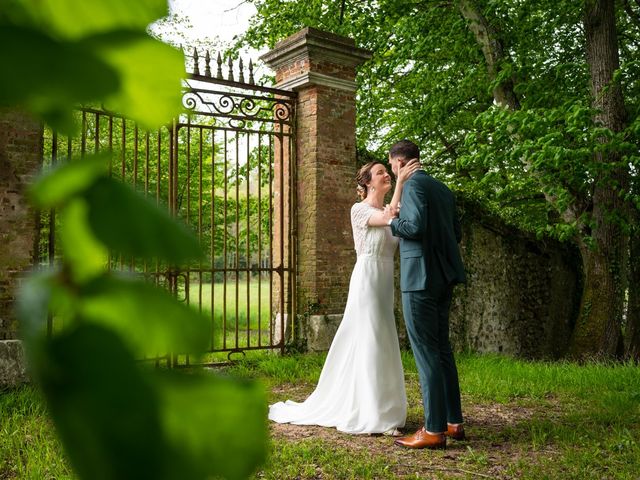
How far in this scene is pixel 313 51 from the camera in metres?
6.74

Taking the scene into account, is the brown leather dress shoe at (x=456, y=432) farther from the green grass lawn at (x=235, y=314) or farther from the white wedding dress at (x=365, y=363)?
the green grass lawn at (x=235, y=314)

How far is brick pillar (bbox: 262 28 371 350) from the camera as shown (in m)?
6.76

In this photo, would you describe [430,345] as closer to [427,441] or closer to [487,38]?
[427,441]

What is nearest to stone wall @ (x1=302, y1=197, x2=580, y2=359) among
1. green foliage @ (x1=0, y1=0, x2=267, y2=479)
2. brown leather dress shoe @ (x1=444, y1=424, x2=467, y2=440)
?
brown leather dress shoe @ (x1=444, y1=424, x2=467, y2=440)

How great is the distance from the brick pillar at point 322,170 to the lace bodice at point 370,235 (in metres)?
1.95

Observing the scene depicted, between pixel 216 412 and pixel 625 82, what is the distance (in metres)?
10.1

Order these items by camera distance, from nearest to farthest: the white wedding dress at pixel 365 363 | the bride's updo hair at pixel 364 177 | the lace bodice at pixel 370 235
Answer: the white wedding dress at pixel 365 363 < the lace bodice at pixel 370 235 < the bride's updo hair at pixel 364 177

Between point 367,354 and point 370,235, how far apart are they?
3.04 feet

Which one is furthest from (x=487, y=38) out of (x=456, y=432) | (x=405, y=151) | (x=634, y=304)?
(x=456, y=432)

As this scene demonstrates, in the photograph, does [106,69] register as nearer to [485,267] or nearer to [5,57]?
[5,57]

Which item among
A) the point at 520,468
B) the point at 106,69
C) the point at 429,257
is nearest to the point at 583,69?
the point at 429,257

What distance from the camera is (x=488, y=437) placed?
13.9 feet

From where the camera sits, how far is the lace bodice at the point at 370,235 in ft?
15.6

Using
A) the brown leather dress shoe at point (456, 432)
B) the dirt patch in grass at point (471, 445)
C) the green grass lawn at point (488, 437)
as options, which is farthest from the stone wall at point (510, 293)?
the brown leather dress shoe at point (456, 432)
